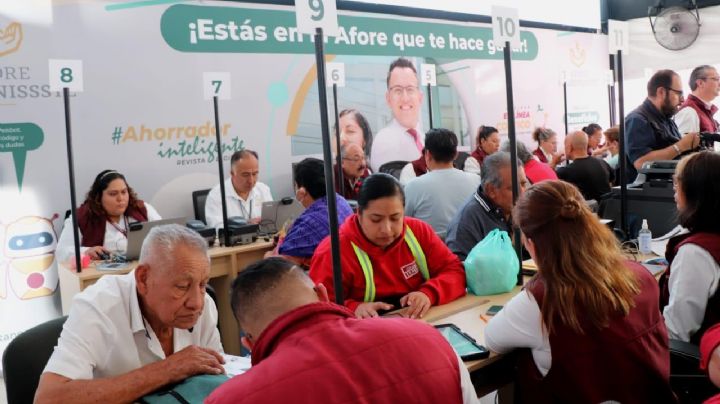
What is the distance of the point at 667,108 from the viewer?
167 inches

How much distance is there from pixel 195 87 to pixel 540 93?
546cm

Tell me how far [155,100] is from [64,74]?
1.68m

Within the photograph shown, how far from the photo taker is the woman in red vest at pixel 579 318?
62.2 inches

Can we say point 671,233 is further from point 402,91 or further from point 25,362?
point 402,91

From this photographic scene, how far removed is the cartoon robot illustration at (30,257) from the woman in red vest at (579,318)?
4.06 m

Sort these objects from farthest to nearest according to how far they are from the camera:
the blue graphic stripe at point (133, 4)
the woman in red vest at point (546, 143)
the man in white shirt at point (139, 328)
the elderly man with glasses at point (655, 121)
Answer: the woman in red vest at point (546, 143), the blue graphic stripe at point (133, 4), the elderly man with glasses at point (655, 121), the man in white shirt at point (139, 328)

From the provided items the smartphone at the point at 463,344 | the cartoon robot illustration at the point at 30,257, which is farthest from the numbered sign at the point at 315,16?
the cartoon robot illustration at the point at 30,257

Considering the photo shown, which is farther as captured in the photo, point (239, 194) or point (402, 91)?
point (402, 91)

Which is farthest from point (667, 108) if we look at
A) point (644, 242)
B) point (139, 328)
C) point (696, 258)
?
point (139, 328)

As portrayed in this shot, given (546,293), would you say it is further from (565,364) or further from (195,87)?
(195,87)

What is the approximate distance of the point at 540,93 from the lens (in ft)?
29.6

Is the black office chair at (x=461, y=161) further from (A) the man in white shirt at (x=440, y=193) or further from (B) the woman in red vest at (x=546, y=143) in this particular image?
(A) the man in white shirt at (x=440, y=193)

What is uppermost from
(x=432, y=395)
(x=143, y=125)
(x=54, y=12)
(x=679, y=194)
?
(x=54, y=12)

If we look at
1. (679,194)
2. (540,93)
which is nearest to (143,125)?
(679,194)
